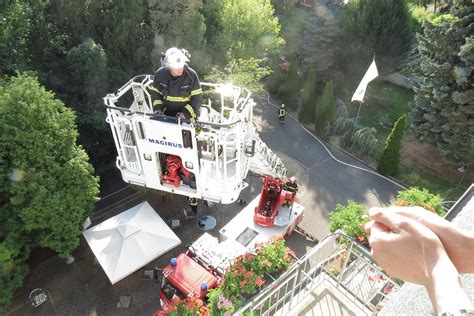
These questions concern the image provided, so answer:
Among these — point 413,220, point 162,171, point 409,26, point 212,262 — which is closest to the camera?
point 413,220

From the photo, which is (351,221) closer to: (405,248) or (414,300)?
(414,300)

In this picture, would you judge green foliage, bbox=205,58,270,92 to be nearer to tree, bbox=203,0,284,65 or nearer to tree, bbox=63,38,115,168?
tree, bbox=203,0,284,65

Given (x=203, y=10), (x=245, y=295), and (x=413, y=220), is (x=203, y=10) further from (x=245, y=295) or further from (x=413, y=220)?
(x=413, y=220)

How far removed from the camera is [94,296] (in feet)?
50.4

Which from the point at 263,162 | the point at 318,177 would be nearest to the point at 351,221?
the point at 263,162

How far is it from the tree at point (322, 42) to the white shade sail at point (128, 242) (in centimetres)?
1893

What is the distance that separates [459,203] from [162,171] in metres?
9.24

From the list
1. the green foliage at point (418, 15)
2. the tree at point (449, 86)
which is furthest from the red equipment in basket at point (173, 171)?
the green foliage at point (418, 15)

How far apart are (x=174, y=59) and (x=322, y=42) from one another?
20.0 metres

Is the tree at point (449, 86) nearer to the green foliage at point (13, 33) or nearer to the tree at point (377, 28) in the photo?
the tree at point (377, 28)

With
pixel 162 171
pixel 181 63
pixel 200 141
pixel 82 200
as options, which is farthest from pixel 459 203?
pixel 82 200

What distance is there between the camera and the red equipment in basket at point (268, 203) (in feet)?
52.2

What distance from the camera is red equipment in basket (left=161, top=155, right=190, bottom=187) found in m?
13.1

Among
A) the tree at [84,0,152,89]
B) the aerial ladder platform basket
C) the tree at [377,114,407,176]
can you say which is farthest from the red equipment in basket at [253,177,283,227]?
the tree at [84,0,152,89]
